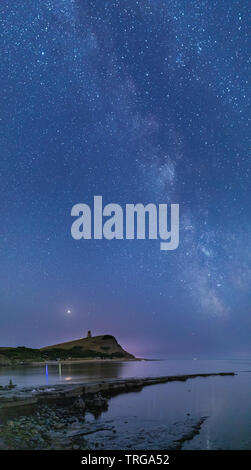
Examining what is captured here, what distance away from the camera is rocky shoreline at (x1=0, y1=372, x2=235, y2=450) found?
68.7 feet

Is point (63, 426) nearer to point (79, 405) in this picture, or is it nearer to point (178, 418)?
point (79, 405)

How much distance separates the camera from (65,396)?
133ft

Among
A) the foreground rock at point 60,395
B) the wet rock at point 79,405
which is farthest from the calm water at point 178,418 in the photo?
the wet rock at point 79,405

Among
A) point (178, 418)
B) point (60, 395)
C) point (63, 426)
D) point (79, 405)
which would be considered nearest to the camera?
point (63, 426)

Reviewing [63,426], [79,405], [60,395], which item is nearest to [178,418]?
[79,405]

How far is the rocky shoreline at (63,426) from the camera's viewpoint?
20.9 m

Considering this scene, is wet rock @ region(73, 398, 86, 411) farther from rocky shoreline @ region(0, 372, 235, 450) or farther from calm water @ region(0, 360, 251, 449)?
calm water @ region(0, 360, 251, 449)

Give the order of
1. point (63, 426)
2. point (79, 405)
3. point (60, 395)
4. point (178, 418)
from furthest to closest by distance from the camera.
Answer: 1. point (60, 395)
2. point (79, 405)
3. point (178, 418)
4. point (63, 426)

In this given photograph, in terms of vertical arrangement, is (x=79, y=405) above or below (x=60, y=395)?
above

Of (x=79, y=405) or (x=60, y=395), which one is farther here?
(x=60, y=395)

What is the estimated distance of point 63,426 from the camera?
26.3 metres

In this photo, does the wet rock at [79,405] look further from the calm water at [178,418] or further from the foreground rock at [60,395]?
the calm water at [178,418]

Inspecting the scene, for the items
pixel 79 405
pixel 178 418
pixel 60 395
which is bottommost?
pixel 178 418
